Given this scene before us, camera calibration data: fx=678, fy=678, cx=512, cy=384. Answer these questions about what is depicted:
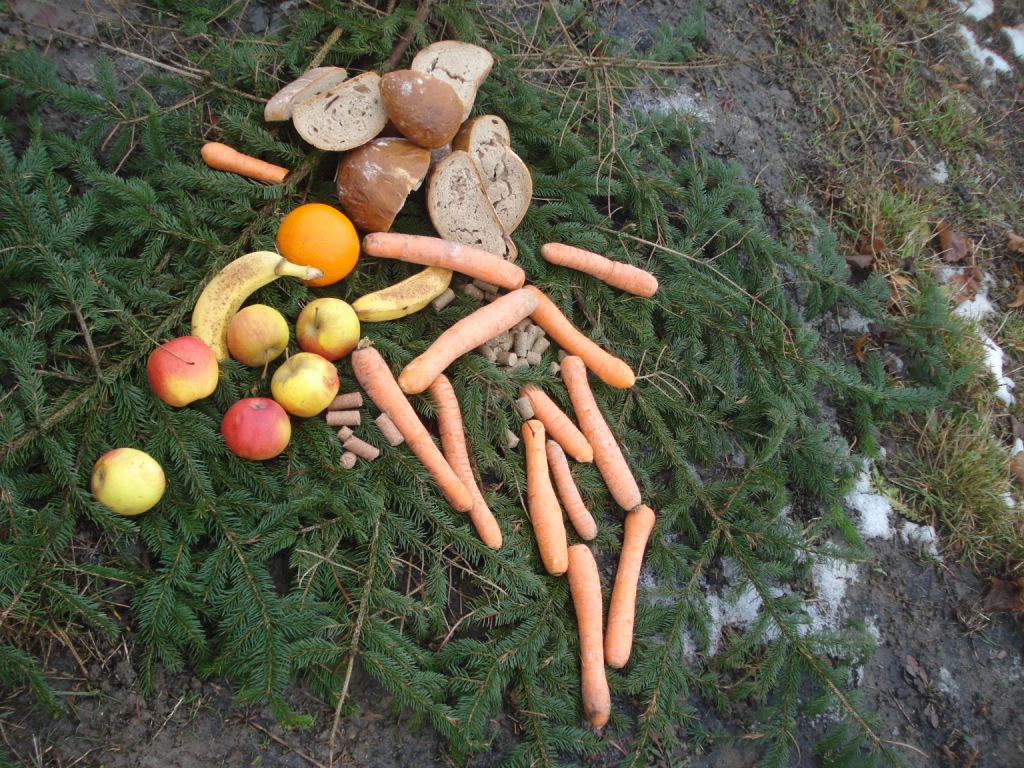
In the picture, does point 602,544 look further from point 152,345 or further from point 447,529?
point 152,345

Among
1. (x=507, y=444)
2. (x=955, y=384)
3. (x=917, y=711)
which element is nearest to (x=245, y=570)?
(x=507, y=444)

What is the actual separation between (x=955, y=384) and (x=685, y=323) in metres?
1.64

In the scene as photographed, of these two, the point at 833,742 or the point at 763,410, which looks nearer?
the point at 833,742

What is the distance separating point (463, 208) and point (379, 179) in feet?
1.29

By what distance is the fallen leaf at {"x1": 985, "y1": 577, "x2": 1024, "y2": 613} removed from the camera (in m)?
3.52

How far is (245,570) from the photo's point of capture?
7.39 ft

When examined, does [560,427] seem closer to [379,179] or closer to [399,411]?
[399,411]

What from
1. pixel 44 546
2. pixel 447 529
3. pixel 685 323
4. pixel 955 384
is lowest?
pixel 44 546

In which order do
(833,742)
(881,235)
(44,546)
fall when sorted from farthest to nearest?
(881,235) → (833,742) → (44,546)

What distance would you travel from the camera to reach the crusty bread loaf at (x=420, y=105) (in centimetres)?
275

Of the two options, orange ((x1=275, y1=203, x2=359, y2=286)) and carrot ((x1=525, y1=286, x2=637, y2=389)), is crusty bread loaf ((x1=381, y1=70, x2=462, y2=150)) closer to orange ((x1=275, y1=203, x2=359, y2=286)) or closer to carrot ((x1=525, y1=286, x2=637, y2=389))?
orange ((x1=275, y1=203, x2=359, y2=286))

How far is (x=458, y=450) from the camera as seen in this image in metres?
2.72

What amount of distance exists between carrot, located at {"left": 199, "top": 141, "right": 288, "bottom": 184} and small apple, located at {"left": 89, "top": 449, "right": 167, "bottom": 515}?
1.24 metres

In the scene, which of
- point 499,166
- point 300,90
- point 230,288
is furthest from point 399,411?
point 300,90
